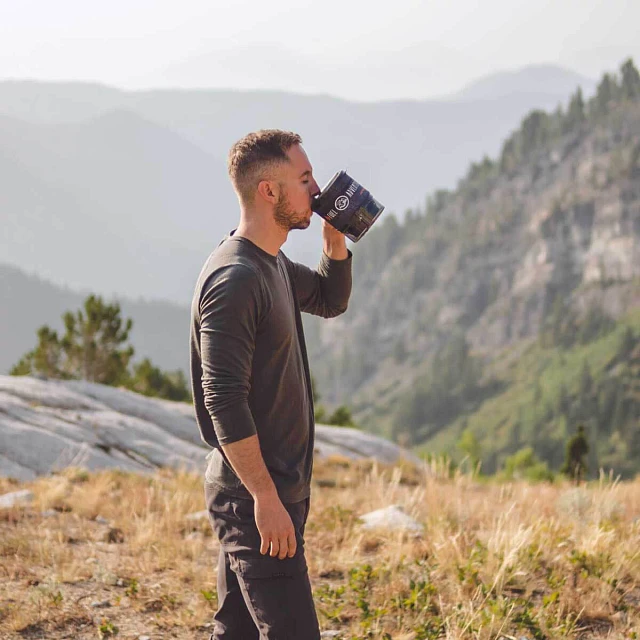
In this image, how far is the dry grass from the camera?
15.4 feet

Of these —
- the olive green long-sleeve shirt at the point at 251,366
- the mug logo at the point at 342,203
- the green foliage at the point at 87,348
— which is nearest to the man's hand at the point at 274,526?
the olive green long-sleeve shirt at the point at 251,366

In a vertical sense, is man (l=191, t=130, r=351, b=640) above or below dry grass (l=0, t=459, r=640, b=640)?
above

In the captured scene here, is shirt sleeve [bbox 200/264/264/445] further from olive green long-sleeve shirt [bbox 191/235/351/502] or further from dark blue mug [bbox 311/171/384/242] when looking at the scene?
dark blue mug [bbox 311/171/384/242]

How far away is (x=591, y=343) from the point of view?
173 metres

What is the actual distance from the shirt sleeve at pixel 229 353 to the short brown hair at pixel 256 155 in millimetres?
435

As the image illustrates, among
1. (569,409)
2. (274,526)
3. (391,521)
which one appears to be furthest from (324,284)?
(569,409)

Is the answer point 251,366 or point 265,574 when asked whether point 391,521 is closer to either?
point 265,574

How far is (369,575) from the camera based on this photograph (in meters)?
5.41

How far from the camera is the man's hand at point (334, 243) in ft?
11.9

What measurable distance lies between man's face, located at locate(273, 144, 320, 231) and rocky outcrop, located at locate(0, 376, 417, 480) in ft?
29.5

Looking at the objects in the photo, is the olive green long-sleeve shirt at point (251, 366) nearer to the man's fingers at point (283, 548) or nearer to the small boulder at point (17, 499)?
the man's fingers at point (283, 548)

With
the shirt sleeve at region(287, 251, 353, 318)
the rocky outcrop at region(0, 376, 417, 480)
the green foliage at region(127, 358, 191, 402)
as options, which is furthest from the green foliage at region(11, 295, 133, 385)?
the shirt sleeve at region(287, 251, 353, 318)

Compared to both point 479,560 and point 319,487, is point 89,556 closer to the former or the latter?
point 479,560

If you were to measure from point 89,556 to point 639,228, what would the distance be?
208781 mm
